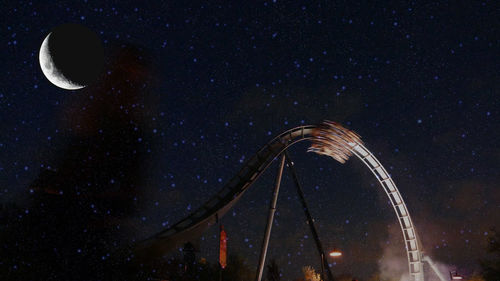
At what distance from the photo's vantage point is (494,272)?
36344 millimetres

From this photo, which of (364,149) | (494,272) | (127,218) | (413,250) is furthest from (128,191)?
(494,272)

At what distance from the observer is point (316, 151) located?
70.4ft

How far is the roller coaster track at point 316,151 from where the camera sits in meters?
18.0

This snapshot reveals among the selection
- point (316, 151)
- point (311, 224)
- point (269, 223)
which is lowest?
point (269, 223)

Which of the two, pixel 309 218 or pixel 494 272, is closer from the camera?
pixel 309 218

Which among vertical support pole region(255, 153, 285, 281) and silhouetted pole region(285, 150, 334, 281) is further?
silhouetted pole region(285, 150, 334, 281)

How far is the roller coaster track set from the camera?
18.0 metres

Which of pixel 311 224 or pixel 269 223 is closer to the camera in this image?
pixel 269 223

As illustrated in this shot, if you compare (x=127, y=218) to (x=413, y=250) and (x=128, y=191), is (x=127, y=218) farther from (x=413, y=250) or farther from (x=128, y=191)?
(x=413, y=250)

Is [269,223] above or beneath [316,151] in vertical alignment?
beneath

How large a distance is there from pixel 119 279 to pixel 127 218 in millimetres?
6965

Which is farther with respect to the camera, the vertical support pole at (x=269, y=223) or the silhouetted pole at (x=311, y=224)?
the silhouetted pole at (x=311, y=224)

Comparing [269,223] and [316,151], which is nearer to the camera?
[269,223]

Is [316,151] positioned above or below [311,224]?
above
